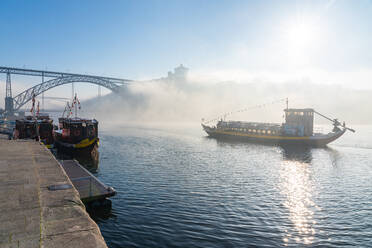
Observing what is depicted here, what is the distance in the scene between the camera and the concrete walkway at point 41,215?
6188 mm

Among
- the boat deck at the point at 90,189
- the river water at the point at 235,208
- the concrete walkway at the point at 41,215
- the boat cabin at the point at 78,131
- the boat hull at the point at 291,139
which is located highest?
the boat cabin at the point at 78,131

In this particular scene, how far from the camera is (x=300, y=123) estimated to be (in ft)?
195

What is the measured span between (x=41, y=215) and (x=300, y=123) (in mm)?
62096

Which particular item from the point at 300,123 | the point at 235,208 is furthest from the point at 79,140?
the point at 300,123

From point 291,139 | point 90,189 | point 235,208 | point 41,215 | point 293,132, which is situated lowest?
point 235,208

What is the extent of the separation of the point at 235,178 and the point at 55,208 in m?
19.6

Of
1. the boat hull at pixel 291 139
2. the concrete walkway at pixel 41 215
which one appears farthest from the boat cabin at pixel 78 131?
the boat hull at pixel 291 139

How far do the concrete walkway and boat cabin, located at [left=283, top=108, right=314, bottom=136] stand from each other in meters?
56.8

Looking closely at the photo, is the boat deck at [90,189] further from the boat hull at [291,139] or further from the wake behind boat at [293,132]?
the wake behind boat at [293,132]

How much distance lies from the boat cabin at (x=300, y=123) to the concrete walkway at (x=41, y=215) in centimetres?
5676

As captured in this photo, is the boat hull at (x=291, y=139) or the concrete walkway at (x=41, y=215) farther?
the boat hull at (x=291, y=139)

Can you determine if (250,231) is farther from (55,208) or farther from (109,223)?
(55,208)

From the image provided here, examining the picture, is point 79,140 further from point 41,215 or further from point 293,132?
point 293,132

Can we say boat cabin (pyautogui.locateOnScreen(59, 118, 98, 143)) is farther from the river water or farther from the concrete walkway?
the concrete walkway
